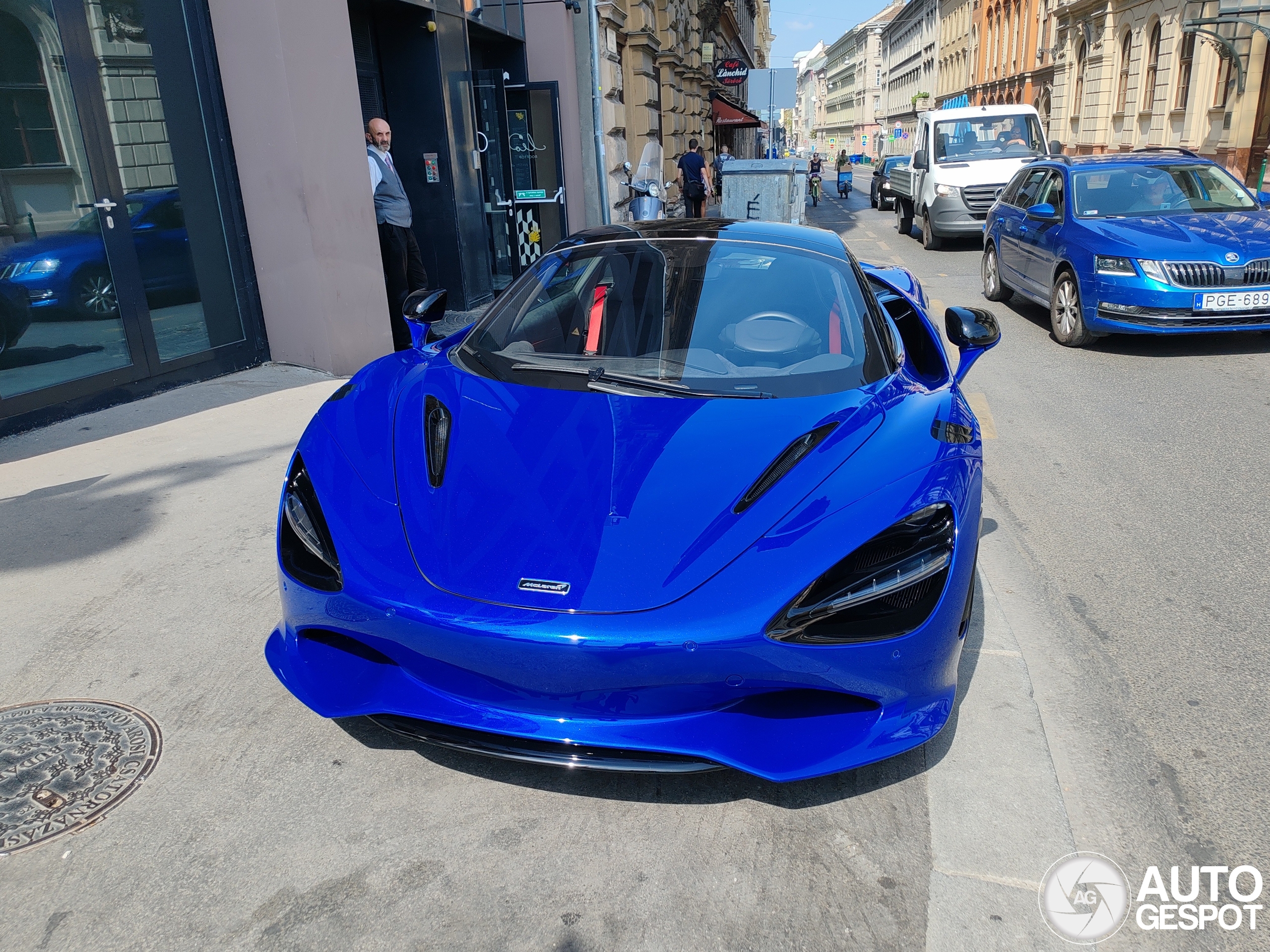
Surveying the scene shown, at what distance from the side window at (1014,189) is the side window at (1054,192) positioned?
0.68 m

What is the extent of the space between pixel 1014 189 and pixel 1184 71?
21799 mm

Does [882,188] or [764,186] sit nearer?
[764,186]

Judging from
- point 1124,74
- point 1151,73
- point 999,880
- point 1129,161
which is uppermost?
point 1124,74

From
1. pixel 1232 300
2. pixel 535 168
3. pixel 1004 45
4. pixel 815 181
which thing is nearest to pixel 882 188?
pixel 815 181

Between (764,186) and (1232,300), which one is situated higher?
(764,186)

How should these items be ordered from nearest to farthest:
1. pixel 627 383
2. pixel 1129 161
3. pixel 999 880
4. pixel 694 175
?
pixel 999 880
pixel 627 383
pixel 1129 161
pixel 694 175

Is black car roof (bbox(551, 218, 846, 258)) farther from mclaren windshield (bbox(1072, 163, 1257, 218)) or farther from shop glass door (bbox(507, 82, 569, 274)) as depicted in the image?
shop glass door (bbox(507, 82, 569, 274))

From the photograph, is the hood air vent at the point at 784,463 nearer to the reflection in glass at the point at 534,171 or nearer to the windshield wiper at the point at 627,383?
the windshield wiper at the point at 627,383

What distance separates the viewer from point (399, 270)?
811 centimetres

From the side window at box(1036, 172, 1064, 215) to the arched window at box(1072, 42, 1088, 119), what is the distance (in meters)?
31.9

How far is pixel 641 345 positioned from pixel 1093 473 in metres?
2.98

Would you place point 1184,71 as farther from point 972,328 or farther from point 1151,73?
point 972,328

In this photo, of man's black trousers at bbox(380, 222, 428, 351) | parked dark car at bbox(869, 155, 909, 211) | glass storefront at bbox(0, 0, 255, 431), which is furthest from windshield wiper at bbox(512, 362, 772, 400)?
parked dark car at bbox(869, 155, 909, 211)

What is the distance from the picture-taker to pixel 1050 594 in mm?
3654
